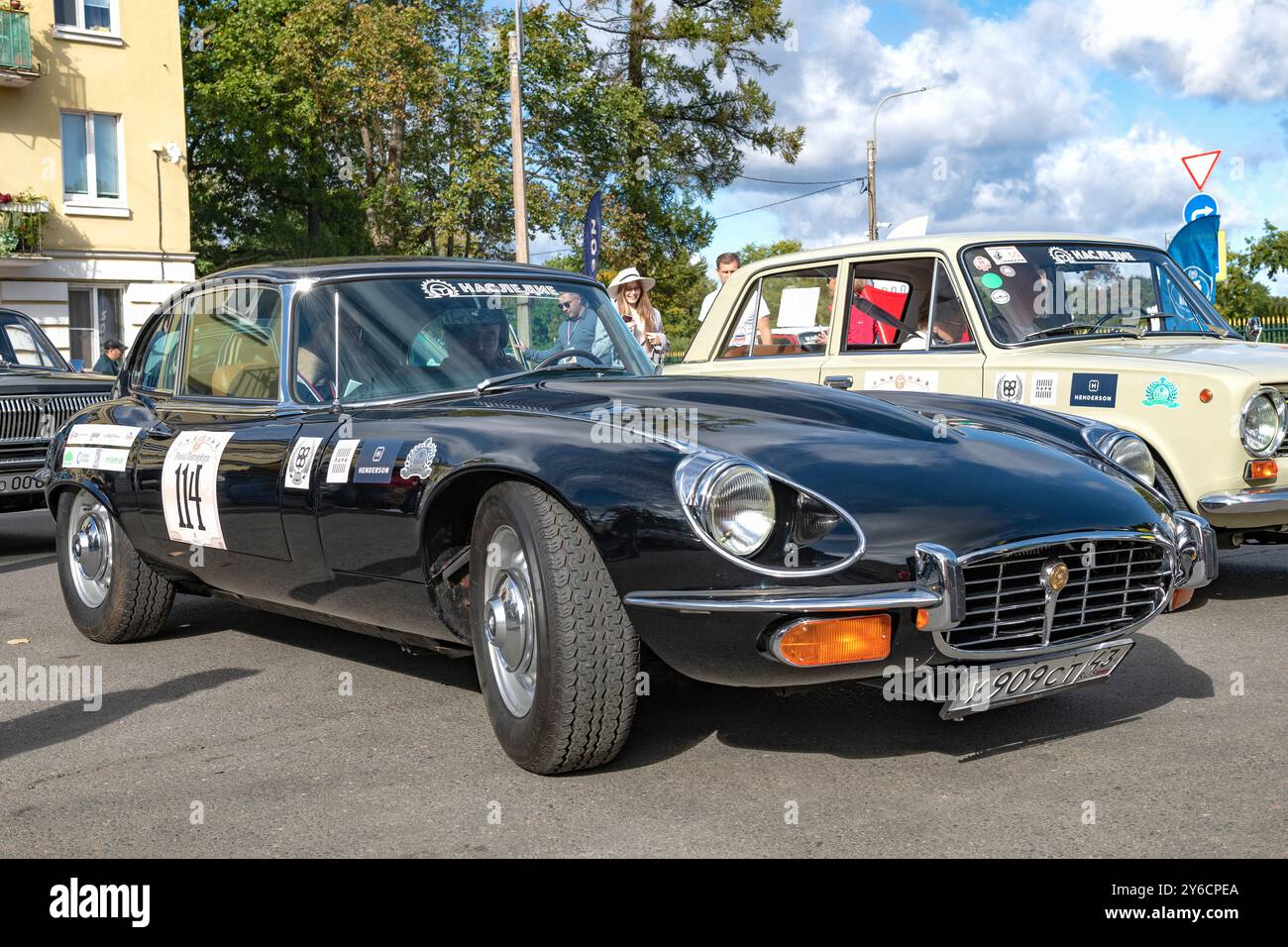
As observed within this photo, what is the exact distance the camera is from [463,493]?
405 cm

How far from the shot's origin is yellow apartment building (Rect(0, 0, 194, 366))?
24.5 meters

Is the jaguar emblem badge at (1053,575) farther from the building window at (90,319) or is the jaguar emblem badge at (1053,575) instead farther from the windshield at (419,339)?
the building window at (90,319)

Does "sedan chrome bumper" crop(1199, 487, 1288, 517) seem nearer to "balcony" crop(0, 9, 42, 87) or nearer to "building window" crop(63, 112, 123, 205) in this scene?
"balcony" crop(0, 9, 42, 87)

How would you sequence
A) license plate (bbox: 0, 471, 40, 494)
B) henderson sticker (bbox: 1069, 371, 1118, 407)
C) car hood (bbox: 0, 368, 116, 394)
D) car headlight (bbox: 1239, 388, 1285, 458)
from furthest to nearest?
car hood (bbox: 0, 368, 116, 394), license plate (bbox: 0, 471, 40, 494), henderson sticker (bbox: 1069, 371, 1118, 407), car headlight (bbox: 1239, 388, 1285, 458)

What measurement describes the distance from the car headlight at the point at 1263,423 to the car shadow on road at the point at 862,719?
1585 millimetres

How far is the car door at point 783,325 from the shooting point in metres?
7.80

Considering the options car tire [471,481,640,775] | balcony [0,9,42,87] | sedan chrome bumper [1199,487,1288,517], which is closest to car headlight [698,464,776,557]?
car tire [471,481,640,775]

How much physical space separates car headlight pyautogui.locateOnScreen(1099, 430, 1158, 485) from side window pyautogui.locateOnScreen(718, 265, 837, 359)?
280cm

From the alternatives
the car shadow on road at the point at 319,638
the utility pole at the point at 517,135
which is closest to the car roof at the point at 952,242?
the car shadow on road at the point at 319,638

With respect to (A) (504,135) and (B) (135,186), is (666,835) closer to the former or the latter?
(B) (135,186)

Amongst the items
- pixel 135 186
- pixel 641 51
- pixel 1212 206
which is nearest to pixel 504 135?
pixel 641 51

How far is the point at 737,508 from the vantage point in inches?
136

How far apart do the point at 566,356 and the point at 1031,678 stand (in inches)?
83.3

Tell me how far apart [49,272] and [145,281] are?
1.73 meters
